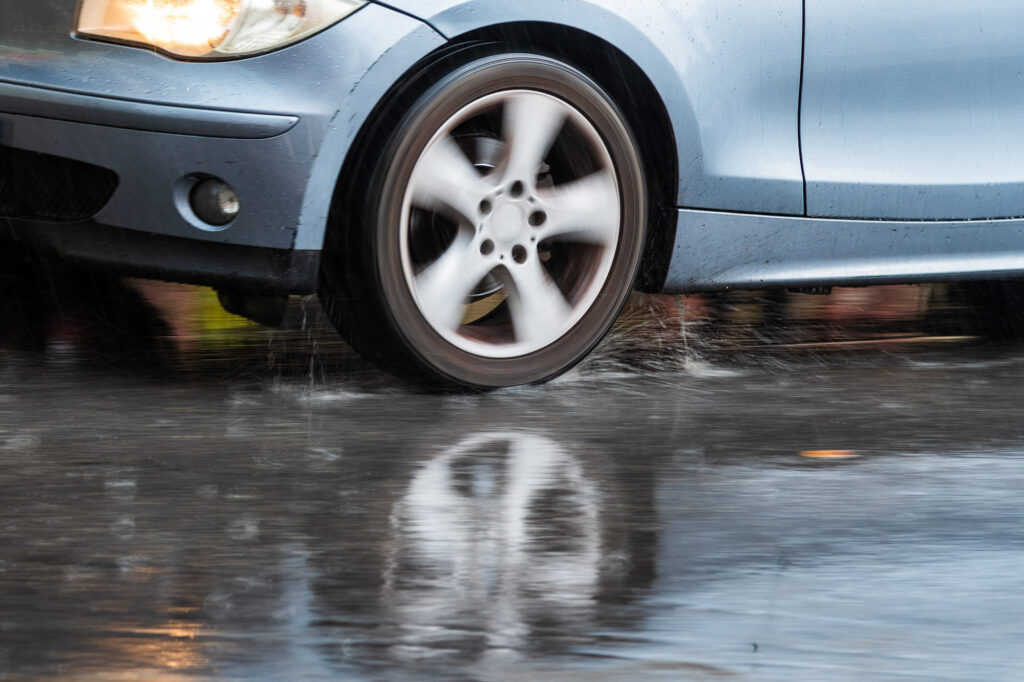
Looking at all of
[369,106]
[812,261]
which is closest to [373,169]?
[369,106]

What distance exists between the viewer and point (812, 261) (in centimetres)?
525

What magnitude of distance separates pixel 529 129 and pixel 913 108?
1112mm

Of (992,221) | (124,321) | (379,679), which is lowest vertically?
(379,679)

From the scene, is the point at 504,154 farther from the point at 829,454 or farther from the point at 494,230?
the point at 829,454

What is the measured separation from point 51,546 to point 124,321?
2582 mm

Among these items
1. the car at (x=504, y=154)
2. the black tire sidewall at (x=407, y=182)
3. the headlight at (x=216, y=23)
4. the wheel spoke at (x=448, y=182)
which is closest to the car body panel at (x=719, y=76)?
the car at (x=504, y=154)

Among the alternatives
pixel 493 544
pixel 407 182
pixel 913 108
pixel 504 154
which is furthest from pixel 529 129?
pixel 493 544

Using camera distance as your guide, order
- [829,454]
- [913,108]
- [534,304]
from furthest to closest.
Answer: [913,108]
[534,304]
[829,454]

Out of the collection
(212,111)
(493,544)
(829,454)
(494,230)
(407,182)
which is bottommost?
(493,544)

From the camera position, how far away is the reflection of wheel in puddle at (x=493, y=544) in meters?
2.99

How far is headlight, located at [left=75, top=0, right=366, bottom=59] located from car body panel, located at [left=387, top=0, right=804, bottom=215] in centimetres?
44

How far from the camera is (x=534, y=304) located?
4953 mm

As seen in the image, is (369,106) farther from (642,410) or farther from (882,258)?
(882,258)

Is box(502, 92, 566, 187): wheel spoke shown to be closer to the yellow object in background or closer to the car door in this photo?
the car door
